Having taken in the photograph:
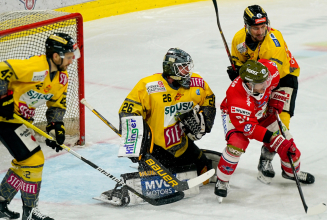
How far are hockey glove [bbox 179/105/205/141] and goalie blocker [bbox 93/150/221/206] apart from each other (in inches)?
10.4

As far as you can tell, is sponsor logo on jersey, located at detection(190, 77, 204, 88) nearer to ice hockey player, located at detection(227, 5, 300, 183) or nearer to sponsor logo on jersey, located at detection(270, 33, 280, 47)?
ice hockey player, located at detection(227, 5, 300, 183)

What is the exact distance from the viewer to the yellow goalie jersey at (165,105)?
3.38m

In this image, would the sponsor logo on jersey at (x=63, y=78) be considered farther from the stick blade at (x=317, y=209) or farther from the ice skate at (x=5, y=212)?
the stick blade at (x=317, y=209)

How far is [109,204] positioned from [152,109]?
0.74 metres

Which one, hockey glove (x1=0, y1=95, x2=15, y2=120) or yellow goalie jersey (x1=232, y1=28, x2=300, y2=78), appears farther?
yellow goalie jersey (x1=232, y1=28, x2=300, y2=78)

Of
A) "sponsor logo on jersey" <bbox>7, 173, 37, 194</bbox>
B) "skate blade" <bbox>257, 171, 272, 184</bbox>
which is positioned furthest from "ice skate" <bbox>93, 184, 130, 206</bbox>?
"skate blade" <bbox>257, 171, 272, 184</bbox>

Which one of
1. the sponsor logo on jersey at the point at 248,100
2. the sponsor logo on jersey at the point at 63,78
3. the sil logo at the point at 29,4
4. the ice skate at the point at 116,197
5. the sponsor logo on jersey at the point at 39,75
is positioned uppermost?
the sponsor logo on jersey at the point at 39,75

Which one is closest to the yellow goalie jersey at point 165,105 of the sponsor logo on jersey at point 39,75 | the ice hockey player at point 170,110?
the ice hockey player at point 170,110

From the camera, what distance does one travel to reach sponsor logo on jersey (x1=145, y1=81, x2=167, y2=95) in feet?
11.1

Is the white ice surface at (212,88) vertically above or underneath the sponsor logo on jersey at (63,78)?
underneath

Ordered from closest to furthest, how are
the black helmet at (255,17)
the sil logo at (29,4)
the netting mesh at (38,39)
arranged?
the black helmet at (255,17) < the netting mesh at (38,39) < the sil logo at (29,4)

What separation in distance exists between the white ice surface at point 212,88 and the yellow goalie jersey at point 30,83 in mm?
779

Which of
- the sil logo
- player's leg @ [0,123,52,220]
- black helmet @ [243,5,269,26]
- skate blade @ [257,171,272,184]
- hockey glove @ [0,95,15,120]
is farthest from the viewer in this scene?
the sil logo

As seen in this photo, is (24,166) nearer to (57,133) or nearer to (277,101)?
(57,133)
